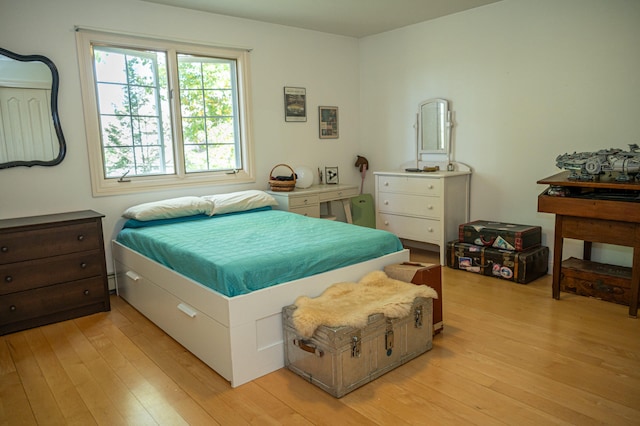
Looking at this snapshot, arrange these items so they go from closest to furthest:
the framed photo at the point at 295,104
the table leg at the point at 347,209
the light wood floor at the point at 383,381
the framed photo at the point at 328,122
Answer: the light wood floor at the point at 383,381
the framed photo at the point at 295,104
the table leg at the point at 347,209
the framed photo at the point at 328,122

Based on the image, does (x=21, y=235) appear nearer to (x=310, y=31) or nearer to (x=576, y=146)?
(x=310, y=31)

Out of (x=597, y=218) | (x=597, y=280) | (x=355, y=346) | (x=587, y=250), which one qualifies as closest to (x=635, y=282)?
(x=597, y=280)

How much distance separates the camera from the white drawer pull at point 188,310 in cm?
254

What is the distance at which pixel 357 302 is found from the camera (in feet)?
8.00

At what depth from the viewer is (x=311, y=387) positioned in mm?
2279

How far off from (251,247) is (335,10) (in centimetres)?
256

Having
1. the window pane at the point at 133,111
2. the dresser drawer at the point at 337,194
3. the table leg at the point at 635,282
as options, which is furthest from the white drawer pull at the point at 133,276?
the table leg at the point at 635,282

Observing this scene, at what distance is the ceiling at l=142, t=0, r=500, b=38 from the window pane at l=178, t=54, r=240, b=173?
0.50 metres

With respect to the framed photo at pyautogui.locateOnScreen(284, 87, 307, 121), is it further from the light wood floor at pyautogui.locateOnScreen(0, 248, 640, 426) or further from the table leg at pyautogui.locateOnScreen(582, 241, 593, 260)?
the table leg at pyautogui.locateOnScreen(582, 241, 593, 260)

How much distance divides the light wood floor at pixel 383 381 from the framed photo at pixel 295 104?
2.63 m

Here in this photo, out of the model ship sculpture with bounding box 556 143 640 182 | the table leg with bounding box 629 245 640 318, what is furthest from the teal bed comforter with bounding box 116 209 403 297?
the table leg with bounding box 629 245 640 318

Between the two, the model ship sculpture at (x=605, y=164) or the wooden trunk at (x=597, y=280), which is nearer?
the model ship sculpture at (x=605, y=164)

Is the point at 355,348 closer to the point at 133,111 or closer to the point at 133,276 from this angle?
the point at 133,276

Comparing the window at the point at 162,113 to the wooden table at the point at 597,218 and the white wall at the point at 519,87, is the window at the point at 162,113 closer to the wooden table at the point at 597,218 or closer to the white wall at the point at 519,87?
the white wall at the point at 519,87
